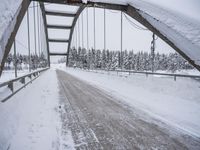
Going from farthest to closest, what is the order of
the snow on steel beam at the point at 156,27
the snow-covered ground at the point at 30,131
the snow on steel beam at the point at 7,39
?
the snow on steel beam at the point at 156,27 < the snow on steel beam at the point at 7,39 < the snow-covered ground at the point at 30,131

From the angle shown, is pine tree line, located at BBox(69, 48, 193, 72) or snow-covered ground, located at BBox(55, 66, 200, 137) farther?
pine tree line, located at BBox(69, 48, 193, 72)

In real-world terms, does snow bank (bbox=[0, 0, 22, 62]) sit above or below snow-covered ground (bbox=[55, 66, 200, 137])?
above

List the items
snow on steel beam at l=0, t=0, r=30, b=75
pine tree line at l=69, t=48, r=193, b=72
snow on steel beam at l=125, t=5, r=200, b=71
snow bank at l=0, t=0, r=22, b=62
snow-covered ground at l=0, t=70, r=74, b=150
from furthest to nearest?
1. pine tree line at l=69, t=48, r=193, b=72
2. snow on steel beam at l=125, t=5, r=200, b=71
3. snow on steel beam at l=0, t=0, r=30, b=75
4. snow bank at l=0, t=0, r=22, b=62
5. snow-covered ground at l=0, t=70, r=74, b=150

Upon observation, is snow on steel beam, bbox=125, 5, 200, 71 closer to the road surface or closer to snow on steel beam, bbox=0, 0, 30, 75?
the road surface

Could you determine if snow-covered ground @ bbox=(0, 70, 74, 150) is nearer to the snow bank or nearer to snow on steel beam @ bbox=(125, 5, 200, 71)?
the snow bank

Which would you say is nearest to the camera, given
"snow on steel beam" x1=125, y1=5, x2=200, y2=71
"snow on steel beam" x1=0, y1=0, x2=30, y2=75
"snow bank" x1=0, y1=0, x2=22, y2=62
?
"snow bank" x1=0, y1=0, x2=22, y2=62

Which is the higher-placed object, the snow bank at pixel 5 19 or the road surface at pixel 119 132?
the snow bank at pixel 5 19

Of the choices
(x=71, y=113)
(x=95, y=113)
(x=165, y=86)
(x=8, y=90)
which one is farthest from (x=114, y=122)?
(x=165, y=86)

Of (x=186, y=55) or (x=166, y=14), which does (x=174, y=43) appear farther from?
(x=166, y=14)

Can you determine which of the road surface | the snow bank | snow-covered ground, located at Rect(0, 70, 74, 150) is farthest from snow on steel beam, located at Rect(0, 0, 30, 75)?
the road surface

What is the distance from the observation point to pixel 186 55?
5.59 meters

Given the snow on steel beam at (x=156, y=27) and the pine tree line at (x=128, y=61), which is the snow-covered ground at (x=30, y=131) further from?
the pine tree line at (x=128, y=61)

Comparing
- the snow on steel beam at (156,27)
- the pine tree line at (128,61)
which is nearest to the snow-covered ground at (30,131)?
the snow on steel beam at (156,27)

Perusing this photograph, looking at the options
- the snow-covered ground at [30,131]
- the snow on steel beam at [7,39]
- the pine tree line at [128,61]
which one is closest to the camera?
the snow-covered ground at [30,131]
